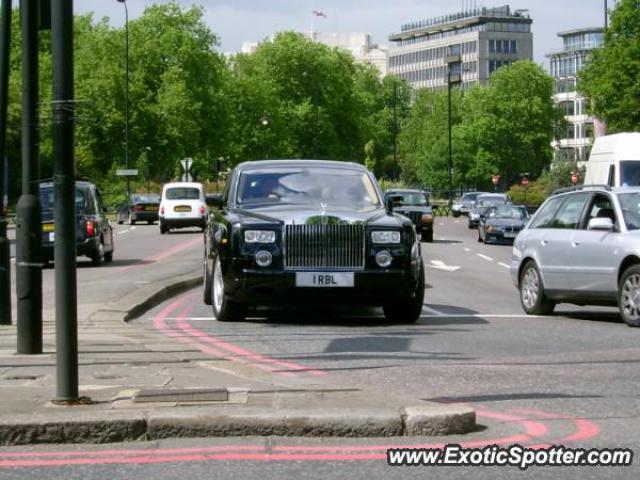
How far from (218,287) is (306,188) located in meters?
1.65

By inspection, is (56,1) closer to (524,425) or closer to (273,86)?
(524,425)

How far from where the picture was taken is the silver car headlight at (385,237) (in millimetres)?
15633

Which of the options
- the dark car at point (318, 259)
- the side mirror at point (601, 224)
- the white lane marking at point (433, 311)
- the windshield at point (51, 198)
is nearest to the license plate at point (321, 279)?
the dark car at point (318, 259)

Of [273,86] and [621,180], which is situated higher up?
[273,86]

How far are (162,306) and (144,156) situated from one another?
89398 mm

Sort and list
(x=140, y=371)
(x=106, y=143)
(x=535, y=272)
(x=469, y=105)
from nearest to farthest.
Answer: (x=140, y=371)
(x=535, y=272)
(x=106, y=143)
(x=469, y=105)

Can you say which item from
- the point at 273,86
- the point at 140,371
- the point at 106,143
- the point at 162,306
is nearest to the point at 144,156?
the point at 106,143

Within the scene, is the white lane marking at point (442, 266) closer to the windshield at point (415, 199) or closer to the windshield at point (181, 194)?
the windshield at point (415, 199)

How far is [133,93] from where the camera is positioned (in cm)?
10762

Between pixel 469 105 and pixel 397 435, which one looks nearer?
pixel 397 435

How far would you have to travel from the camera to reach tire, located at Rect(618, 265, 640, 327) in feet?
51.4

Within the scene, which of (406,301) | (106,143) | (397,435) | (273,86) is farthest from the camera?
(273,86)

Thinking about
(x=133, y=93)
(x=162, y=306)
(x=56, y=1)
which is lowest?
(x=162, y=306)

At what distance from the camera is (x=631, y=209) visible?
1678cm
